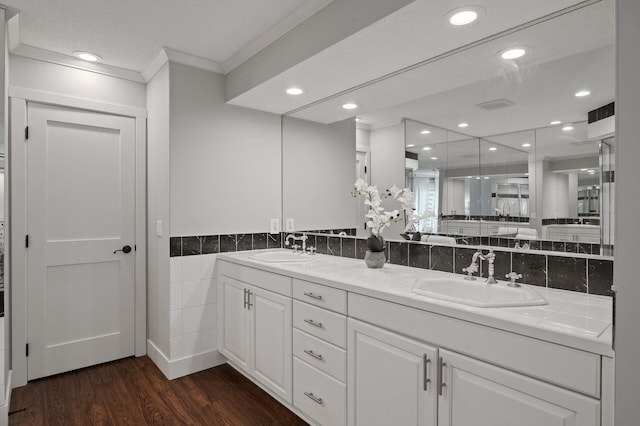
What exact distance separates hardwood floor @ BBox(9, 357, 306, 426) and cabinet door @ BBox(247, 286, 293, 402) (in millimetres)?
182

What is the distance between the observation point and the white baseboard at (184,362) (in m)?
2.70

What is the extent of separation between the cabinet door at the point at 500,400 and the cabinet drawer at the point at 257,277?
1055mm

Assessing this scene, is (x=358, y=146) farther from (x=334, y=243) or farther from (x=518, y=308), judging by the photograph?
(x=518, y=308)

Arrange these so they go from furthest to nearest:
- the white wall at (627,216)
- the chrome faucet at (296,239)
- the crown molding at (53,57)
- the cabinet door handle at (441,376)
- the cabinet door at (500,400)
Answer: the chrome faucet at (296,239) < the crown molding at (53,57) < the cabinet door handle at (441,376) < the cabinet door at (500,400) < the white wall at (627,216)

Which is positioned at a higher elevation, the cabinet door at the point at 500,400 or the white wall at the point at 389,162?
the white wall at the point at 389,162

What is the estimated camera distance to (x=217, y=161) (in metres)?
2.93

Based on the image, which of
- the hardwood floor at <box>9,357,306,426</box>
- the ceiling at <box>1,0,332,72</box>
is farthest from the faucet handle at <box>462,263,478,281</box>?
the ceiling at <box>1,0,332,72</box>

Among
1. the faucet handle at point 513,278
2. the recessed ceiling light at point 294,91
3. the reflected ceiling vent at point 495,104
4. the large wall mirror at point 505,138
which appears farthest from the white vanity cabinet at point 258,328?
the reflected ceiling vent at point 495,104

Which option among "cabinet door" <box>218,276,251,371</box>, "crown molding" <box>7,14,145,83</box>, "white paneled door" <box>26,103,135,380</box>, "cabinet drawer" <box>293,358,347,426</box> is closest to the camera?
"cabinet drawer" <box>293,358,347,426</box>

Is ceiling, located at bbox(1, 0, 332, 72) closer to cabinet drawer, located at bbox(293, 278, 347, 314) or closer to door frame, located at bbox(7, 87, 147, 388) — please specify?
door frame, located at bbox(7, 87, 147, 388)

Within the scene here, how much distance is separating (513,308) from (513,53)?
50.7 inches

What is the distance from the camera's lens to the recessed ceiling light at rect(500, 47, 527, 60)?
1810 millimetres

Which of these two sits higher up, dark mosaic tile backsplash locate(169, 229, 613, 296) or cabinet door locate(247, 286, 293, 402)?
dark mosaic tile backsplash locate(169, 229, 613, 296)

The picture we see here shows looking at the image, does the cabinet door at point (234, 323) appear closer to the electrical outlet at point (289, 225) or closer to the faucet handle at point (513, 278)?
the electrical outlet at point (289, 225)
